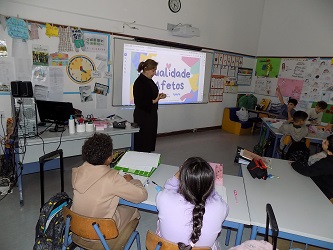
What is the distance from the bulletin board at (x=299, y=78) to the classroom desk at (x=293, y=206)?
171 inches

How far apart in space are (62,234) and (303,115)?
131 inches

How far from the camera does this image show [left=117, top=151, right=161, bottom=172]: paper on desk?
1896 mm

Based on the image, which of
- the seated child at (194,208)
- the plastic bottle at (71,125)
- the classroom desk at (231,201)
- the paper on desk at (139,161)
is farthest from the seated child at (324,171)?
the plastic bottle at (71,125)

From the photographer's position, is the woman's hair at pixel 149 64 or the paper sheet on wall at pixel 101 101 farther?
the paper sheet on wall at pixel 101 101

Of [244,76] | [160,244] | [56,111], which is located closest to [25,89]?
[56,111]

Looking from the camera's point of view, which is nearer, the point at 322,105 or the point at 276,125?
the point at 276,125

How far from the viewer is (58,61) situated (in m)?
A: 3.47

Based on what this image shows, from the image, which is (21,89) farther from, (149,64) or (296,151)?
(296,151)

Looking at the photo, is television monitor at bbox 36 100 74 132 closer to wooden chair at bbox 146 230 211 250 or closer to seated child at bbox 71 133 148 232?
seated child at bbox 71 133 148 232

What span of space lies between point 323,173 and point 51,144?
2507 millimetres

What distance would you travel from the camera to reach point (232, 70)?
6199mm

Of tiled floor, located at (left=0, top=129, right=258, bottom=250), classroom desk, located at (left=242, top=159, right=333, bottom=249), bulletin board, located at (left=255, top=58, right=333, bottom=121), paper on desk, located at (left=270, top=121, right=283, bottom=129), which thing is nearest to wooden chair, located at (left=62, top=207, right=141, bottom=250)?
tiled floor, located at (left=0, top=129, right=258, bottom=250)

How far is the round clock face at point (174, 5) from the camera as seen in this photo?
15.0 feet

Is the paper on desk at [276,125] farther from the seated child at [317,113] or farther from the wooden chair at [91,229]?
the wooden chair at [91,229]
